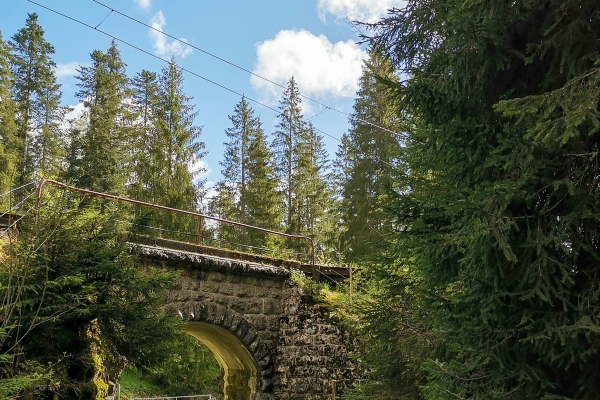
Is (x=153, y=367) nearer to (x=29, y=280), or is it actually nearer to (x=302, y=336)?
(x=29, y=280)

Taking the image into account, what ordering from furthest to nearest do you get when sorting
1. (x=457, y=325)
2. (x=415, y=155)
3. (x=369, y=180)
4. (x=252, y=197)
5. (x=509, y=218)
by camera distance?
(x=252, y=197) < (x=369, y=180) < (x=415, y=155) < (x=457, y=325) < (x=509, y=218)

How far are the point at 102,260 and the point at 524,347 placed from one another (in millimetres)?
4037

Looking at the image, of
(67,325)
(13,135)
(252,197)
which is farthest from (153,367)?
(13,135)

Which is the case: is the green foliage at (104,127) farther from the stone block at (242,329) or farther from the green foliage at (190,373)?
the stone block at (242,329)

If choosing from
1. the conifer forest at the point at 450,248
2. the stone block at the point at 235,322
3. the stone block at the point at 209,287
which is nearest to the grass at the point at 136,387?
the stone block at the point at 235,322

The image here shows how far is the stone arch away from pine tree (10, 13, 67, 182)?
18.0m

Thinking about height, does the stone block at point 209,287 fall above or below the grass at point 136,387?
above

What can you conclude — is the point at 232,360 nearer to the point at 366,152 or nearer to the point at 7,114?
the point at 366,152

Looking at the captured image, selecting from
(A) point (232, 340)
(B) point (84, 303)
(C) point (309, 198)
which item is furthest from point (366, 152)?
(B) point (84, 303)

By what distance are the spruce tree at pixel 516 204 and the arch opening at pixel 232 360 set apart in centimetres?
Result: 616

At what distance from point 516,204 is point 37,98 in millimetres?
27034

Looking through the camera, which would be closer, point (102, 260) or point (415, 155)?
point (415, 155)

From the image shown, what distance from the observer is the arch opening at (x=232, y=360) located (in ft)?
30.9

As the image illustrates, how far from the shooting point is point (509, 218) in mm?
3072
